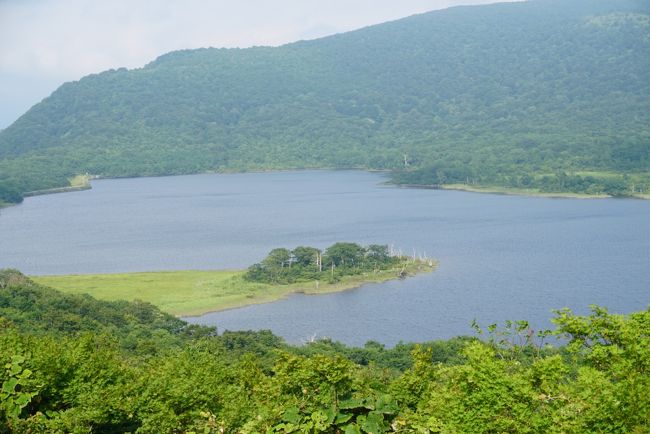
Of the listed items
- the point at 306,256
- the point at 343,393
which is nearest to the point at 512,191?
the point at 306,256

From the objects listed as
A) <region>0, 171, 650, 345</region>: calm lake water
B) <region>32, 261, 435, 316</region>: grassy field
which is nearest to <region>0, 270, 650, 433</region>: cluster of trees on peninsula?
<region>0, 171, 650, 345</region>: calm lake water

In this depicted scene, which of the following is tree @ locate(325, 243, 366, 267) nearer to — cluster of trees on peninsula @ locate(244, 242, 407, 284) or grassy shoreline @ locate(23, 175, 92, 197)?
cluster of trees on peninsula @ locate(244, 242, 407, 284)

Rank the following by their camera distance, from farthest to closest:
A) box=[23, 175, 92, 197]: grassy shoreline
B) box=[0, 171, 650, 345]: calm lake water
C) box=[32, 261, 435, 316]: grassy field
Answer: box=[23, 175, 92, 197]: grassy shoreline, box=[32, 261, 435, 316]: grassy field, box=[0, 171, 650, 345]: calm lake water

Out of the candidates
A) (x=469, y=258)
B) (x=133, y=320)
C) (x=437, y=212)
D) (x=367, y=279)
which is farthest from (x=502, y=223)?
(x=133, y=320)

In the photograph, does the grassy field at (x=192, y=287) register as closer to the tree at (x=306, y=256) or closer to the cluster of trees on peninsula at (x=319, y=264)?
the cluster of trees on peninsula at (x=319, y=264)

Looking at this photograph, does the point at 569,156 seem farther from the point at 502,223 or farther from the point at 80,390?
the point at 80,390
